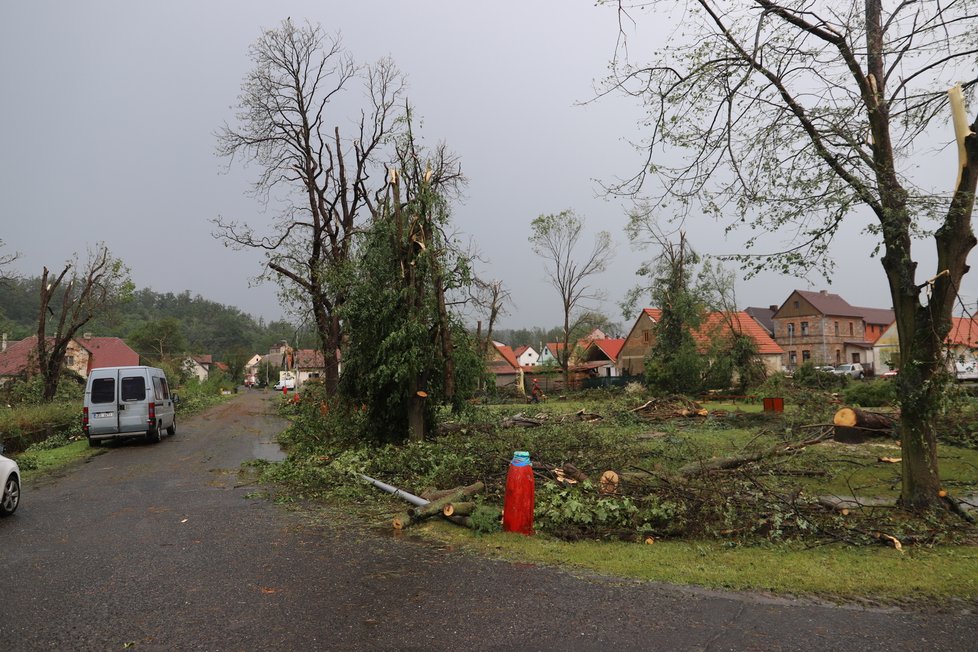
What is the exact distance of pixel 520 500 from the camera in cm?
704

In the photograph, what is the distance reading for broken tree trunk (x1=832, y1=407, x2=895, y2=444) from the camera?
43.8 feet

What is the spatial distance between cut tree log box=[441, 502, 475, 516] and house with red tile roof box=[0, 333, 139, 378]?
45333 millimetres

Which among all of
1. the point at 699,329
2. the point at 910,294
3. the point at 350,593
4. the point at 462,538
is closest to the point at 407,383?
the point at 462,538

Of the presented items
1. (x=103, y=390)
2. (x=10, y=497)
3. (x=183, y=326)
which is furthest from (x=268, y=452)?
(x=183, y=326)

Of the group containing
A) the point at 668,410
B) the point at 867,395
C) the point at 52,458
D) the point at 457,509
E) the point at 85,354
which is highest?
the point at 85,354

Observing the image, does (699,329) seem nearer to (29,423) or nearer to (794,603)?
(29,423)

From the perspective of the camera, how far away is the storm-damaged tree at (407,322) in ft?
40.7

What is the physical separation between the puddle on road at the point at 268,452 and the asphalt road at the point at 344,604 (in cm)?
655

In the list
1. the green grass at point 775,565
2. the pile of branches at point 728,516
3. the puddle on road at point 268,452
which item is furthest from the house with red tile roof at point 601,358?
the green grass at point 775,565

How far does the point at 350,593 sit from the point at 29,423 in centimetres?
1801

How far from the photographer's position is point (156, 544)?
660 cm

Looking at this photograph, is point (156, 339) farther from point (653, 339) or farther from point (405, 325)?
point (405, 325)

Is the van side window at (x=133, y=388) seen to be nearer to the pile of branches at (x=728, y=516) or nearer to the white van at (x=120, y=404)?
the white van at (x=120, y=404)

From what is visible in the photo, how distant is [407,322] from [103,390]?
31.3 ft
